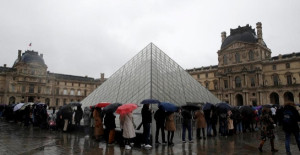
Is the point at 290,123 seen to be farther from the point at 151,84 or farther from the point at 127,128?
the point at 151,84

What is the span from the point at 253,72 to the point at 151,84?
37.2 metres

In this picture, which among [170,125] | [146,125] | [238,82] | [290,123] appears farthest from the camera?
[238,82]

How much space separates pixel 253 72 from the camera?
140ft

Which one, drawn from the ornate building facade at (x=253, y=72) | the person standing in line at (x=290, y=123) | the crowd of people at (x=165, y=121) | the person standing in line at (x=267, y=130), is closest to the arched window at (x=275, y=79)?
the ornate building facade at (x=253, y=72)

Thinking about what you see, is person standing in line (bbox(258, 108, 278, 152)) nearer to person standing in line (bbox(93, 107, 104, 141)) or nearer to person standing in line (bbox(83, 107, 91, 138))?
person standing in line (bbox(93, 107, 104, 141))

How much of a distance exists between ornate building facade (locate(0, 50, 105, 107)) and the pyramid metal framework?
37.0 m

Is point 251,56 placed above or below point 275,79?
above

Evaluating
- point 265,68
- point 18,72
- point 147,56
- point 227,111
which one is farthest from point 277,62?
point 18,72

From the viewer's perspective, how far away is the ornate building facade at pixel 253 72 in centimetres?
3988

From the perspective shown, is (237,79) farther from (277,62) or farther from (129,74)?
(129,74)

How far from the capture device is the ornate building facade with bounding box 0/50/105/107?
164 feet

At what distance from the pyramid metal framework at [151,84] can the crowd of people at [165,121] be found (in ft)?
9.56

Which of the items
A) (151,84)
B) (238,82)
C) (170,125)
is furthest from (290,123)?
(238,82)

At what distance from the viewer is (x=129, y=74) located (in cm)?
1581
